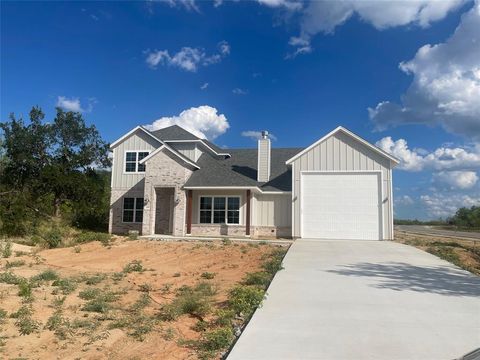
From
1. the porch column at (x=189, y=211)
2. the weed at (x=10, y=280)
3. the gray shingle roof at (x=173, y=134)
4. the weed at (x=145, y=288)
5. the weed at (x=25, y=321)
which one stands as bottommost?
the weed at (x=25, y=321)

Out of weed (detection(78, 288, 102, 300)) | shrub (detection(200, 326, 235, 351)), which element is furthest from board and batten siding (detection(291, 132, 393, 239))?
shrub (detection(200, 326, 235, 351))

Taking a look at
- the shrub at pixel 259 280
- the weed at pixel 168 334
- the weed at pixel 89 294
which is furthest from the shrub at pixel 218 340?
the weed at pixel 89 294

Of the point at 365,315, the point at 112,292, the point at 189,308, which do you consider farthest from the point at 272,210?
the point at 365,315

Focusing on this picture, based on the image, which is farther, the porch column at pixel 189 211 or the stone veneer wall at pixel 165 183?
the porch column at pixel 189 211

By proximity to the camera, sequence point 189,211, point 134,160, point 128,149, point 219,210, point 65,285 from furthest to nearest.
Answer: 1. point 128,149
2. point 134,160
3. point 219,210
4. point 189,211
5. point 65,285

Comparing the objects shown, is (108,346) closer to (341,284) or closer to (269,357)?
(269,357)

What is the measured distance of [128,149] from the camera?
25.4m

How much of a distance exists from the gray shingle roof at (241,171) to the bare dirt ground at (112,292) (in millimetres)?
4680

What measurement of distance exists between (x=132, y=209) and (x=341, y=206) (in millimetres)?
12785

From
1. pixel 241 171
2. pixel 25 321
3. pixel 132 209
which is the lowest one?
pixel 25 321

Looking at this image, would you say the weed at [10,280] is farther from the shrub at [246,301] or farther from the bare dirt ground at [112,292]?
the shrub at [246,301]

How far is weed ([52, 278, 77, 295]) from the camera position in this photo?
9.52 meters

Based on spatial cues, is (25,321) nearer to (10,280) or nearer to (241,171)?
(10,280)

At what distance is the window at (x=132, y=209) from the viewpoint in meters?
24.8
